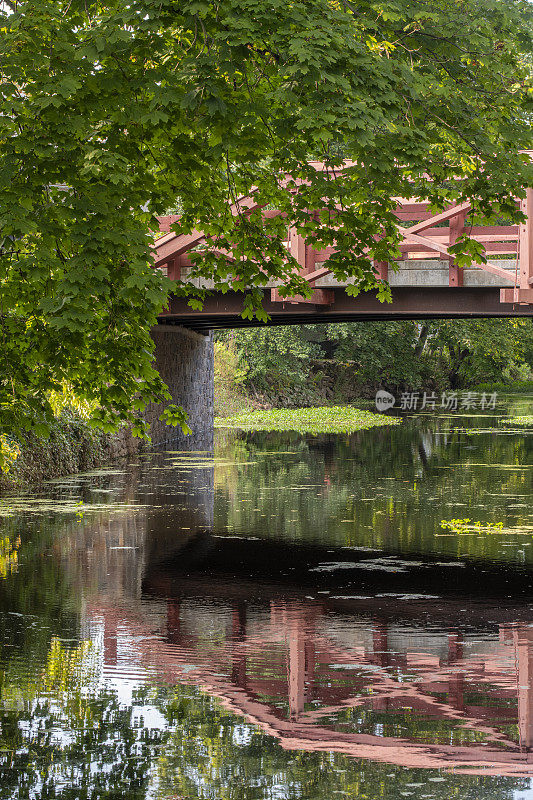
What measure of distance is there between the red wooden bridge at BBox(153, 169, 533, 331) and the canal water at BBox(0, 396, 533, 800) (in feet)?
12.6

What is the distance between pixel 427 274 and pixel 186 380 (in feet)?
40.5

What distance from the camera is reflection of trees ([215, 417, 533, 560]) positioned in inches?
535

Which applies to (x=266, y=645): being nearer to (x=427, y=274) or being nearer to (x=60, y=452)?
(x=60, y=452)

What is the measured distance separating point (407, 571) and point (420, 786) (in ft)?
20.0

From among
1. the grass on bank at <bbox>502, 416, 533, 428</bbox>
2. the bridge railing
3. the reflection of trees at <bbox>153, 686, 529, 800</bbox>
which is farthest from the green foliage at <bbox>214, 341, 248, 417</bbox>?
the reflection of trees at <bbox>153, 686, 529, 800</bbox>

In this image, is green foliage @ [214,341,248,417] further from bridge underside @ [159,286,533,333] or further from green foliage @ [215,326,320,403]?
bridge underside @ [159,286,533,333]

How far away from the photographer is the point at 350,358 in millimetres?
50250

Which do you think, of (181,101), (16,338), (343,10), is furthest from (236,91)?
(16,338)

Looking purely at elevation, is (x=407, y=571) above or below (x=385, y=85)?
below

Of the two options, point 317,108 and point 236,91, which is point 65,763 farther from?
point 236,91

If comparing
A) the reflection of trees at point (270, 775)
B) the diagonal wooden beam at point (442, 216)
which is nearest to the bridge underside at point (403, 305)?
the diagonal wooden beam at point (442, 216)

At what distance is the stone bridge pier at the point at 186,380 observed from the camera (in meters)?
27.5

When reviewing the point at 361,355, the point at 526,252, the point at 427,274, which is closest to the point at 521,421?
the point at 361,355

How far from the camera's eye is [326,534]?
13586 millimetres
